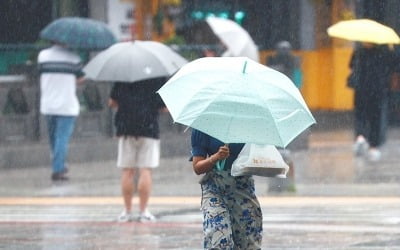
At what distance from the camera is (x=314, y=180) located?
1844cm

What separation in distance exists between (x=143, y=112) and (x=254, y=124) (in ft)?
18.1

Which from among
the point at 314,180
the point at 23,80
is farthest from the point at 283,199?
the point at 23,80

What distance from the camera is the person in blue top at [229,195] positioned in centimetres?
858

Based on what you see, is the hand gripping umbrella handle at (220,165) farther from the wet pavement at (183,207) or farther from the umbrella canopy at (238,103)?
the wet pavement at (183,207)

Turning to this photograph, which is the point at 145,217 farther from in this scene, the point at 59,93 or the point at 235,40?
the point at 59,93

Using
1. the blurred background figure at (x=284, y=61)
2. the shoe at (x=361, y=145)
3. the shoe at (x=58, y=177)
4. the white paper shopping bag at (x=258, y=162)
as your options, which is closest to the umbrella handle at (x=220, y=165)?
the white paper shopping bag at (x=258, y=162)

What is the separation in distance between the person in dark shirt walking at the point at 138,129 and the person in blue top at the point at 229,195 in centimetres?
502

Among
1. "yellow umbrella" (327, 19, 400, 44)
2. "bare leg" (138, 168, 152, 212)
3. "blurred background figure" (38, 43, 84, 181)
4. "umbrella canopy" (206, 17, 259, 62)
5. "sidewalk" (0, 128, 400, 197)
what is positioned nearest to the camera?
"bare leg" (138, 168, 152, 212)

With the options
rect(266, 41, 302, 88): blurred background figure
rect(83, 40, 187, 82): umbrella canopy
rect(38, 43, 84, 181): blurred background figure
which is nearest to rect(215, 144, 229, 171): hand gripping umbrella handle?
rect(83, 40, 187, 82): umbrella canopy

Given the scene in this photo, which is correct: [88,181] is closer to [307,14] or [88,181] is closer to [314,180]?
[314,180]

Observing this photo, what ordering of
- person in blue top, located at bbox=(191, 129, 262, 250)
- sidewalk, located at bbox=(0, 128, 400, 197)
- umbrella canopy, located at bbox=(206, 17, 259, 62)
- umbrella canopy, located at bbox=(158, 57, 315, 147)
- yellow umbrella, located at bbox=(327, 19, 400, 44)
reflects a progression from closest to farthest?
umbrella canopy, located at bbox=(158, 57, 315, 147), person in blue top, located at bbox=(191, 129, 262, 250), sidewalk, located at bbox=(0, 128, 400, 197), umbrella canopy, located at bbox=(206, 17, 259, 62), yellow umbrella, located at bbox=(327, 19, 400, 44)

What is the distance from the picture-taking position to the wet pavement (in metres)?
12.3

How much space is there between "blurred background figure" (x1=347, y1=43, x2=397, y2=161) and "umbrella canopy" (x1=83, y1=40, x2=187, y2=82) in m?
7.43

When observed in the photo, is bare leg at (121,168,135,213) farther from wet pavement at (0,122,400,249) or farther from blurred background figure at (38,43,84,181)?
blurred background figure at (38,43,84,181)
